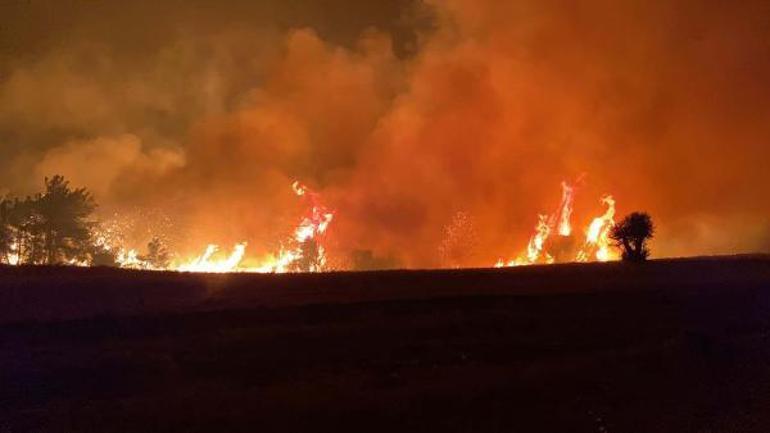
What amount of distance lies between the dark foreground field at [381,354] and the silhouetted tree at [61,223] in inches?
1008

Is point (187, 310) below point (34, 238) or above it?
below

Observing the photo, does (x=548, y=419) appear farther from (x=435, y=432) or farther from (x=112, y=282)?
(x=112, y=282)

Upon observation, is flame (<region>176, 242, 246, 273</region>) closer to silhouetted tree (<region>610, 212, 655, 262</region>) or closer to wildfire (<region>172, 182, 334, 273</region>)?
wildfire (<region>172, 182, 334, 273</region>)

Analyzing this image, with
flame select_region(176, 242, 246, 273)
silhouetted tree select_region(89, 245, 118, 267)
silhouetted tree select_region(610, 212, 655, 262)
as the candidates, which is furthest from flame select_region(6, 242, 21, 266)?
silhouetted tree select_region(610, 212, 655, 262)

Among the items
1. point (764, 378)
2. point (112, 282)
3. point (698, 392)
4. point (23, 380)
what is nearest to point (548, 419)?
point (698, 392)

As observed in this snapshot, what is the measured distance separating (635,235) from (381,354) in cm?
2017

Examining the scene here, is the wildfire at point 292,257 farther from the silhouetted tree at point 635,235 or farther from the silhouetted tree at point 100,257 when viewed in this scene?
the silhouetted tree at point 635,235

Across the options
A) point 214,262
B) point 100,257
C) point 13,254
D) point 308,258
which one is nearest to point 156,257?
point 214,262

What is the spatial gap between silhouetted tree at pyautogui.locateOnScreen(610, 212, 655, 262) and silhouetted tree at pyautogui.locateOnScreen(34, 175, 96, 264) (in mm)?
37118

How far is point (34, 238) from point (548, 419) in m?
46.5

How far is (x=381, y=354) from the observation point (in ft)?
59.3

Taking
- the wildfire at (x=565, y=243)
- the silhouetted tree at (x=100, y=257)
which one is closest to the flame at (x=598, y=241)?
the wildfire at (x=565, y=243)

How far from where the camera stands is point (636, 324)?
20703 millimetres

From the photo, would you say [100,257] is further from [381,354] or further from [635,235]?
[381,354]
